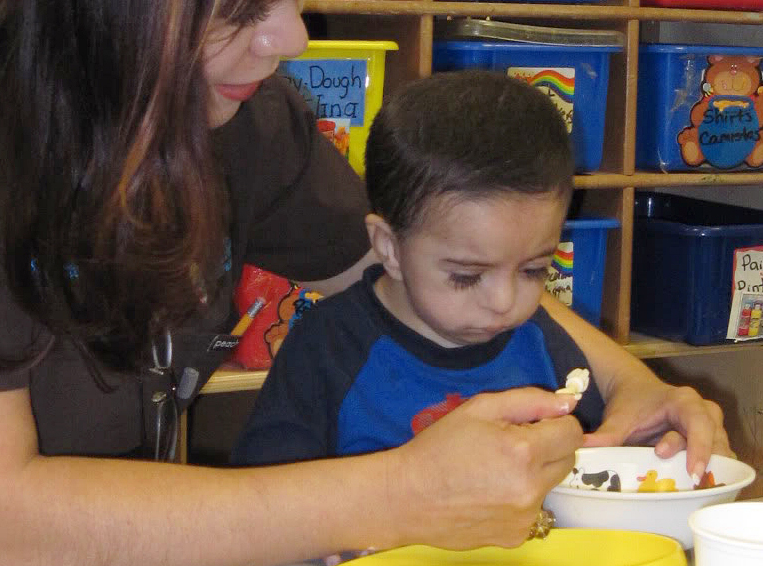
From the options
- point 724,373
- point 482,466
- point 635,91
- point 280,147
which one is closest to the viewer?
point 482,466

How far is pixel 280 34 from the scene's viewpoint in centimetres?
78

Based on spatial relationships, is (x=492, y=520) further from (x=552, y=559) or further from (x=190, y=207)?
(x=190, y=207)

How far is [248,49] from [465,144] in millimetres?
211

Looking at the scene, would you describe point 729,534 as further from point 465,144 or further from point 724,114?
point 724,114

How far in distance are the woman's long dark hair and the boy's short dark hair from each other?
21 centimetres

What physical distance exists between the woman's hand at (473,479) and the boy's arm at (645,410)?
16 centimetres

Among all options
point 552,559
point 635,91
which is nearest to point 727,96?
point 635,91

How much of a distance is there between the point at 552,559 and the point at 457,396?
0.88 feet

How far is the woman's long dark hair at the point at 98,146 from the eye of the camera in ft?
2.21

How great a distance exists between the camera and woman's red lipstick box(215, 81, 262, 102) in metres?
0.81

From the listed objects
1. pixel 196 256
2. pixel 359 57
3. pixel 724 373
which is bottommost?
pixel 724 373

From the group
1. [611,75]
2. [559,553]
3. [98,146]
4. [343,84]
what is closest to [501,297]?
[559,553]

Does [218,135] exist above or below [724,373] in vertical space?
above

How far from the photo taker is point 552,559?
0.71 metres
